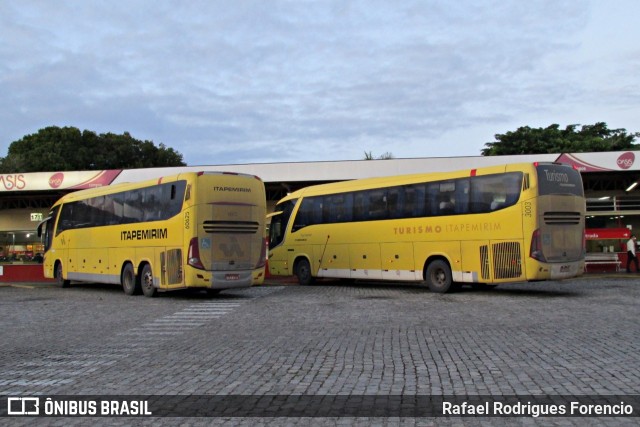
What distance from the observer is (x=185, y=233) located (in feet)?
56.9

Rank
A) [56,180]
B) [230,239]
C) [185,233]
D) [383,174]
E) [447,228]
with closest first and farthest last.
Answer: [185,233] < [230,239] < [447,228] < [383,174] < [56,180]

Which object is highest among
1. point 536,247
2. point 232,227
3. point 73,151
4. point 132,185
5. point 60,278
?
point 73,151

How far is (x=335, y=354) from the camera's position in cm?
866

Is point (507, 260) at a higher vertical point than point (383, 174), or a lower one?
lower

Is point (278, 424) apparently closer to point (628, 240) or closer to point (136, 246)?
point (136, 246)

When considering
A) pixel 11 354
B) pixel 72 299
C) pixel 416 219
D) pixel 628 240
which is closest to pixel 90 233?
pixel 72 299

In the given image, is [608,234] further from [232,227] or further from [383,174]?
[232,227]

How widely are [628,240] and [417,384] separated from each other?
24.0 metres

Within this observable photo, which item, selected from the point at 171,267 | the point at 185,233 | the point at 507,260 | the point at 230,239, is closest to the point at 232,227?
the point at 230,239

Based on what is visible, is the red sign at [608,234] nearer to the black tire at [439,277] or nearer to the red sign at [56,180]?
the black tire at [439,277]

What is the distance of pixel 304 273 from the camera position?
2439 cm

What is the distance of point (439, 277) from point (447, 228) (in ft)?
5.21

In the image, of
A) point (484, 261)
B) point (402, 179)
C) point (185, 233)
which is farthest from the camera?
point (402, 179)

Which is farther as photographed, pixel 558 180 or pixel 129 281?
pixel 129 281
